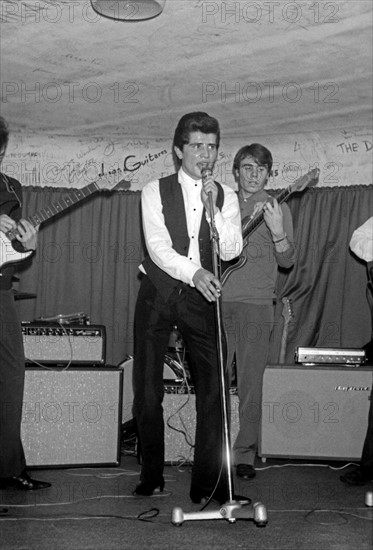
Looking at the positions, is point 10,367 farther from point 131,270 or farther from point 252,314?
point 131,270

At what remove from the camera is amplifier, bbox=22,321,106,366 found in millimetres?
4270

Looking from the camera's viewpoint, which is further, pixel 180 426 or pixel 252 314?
pixel 180 426

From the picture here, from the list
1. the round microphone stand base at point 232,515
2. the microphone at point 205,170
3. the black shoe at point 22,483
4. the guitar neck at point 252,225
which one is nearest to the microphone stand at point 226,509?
the round microphone stand base at point 232,515

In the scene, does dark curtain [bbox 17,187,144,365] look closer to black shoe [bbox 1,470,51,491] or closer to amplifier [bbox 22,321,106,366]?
amplifier [bbox 22,321,106,366]

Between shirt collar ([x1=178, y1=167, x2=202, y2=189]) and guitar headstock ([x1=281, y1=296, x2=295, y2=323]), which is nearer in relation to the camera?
shirt collar ([x1=178, y1=167, x2=202, y2=189])

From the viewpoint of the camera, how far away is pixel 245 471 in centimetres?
404

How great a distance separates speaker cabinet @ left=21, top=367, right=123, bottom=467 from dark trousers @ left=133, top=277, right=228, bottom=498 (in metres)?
0.77

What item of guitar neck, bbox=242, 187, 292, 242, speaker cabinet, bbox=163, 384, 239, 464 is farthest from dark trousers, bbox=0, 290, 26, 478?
guitar neck, bbox=242, 187, 292, 242

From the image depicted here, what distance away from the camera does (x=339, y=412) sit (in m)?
4.46

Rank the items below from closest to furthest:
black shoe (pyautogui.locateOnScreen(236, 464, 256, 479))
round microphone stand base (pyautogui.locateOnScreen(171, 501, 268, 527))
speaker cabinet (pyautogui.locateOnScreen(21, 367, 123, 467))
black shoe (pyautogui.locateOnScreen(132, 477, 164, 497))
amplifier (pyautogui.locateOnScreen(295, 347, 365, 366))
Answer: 1. round microphone stand base (pyautogui.locateOnScreen(171, 501, 268, 527))
2. black shoe (pyautogui.locateOnScreen(132, 477, 164, 497))
3. black shoe (pyautogui.locateOnScreen(236, 464, 256, 479))
4. speaker cabinet (pyautogui.locateOnScreen(21, 367, 123, 467))
5. amplifier (pyautogui.locateOnScreen(295, 347, 365, 366))

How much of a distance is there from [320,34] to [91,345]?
2070 mm

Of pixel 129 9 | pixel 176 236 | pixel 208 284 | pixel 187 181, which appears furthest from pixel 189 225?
pixel 129 9

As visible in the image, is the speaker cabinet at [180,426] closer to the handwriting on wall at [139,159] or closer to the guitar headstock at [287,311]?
the guitar headstock at [287,311]

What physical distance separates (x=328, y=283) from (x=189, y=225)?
2289mm
